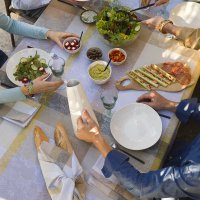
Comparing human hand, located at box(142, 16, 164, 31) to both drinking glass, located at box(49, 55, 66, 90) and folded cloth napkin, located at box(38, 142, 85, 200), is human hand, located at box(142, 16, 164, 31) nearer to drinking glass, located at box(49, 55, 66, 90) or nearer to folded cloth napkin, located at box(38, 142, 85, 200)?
drinking glass, located at box(49, 55, 66, 90)

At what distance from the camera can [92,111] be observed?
1.71m

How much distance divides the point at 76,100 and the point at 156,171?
0.50 m

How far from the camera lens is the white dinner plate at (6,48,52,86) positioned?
1.92 metres

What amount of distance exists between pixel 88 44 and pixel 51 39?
9.1 inches

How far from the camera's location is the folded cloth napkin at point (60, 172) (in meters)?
1.52

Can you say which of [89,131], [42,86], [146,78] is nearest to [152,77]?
[146,78]

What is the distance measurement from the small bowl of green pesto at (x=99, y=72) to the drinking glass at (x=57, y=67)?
0.16m

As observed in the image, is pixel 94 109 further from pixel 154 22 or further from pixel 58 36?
pixel 154 22

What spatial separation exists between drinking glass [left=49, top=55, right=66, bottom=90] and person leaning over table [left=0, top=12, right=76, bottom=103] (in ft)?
0.20

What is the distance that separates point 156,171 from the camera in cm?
151

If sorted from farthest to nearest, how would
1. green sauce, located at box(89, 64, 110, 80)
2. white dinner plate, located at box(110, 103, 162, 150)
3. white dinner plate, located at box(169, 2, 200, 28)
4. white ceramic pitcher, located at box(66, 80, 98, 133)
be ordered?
1. white dinner plate, located at box(169, 2, 200, 28)
2. green sauce, located at box(89, 64, 110, 80)
3. white dinner plate, located at box(110, 103, 162, 150)
4. white ceramic pitcher, located at box(66, 80, 98, 133)

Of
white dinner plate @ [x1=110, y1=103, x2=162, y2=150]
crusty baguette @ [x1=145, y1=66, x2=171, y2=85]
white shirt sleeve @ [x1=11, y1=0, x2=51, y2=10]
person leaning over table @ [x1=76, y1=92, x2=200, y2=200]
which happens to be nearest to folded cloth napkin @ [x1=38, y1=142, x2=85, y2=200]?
person leaning over table @ [x1=76, y1=92, x2=200, y2=200]

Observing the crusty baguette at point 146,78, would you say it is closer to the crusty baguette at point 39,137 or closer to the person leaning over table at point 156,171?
the person leaning over table at point 156,171

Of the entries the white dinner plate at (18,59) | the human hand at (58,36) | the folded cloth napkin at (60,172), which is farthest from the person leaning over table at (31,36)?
the folded cloth napkin at (60,172)
